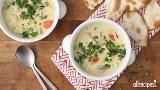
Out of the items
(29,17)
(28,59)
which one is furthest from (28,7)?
(28,59)

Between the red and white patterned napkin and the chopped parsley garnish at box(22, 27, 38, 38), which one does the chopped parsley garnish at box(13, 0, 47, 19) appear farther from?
the red and white patterned napkin

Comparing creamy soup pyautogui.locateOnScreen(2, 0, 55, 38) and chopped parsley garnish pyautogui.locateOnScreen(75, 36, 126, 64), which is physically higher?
creamy soup pyautogui.locateOnScreen(2, 0, 55, 38)

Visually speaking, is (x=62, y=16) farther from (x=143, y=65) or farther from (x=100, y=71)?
(x=143, y=65)

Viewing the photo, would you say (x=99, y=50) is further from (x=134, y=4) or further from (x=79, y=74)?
(x=134, y=4)

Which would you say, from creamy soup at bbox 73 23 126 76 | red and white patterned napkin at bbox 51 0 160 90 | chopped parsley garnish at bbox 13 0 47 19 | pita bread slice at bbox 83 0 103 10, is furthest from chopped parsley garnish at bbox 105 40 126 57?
chopped parsley garnish at bbox 13 0 47 19

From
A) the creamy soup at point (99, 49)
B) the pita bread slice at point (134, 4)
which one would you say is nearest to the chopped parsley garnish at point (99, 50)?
the creamy soup at point (99, 49)

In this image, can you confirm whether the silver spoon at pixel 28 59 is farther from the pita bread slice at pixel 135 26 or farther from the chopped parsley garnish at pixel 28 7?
the pita bread slice at pixel 135 26
